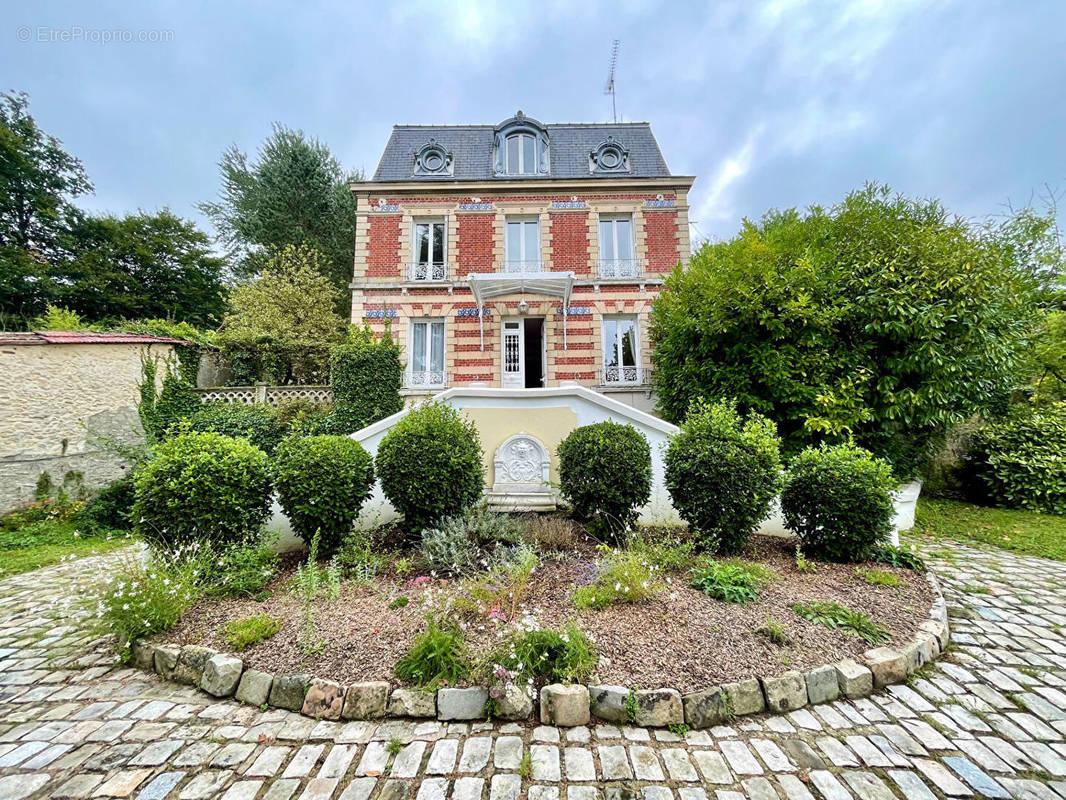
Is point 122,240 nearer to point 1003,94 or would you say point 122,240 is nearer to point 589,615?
point 589,615

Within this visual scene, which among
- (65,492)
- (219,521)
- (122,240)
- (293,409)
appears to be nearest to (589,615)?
(219,521)

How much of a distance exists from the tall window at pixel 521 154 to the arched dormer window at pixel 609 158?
1868 mm

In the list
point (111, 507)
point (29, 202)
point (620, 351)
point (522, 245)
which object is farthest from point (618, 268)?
point (29, 202)

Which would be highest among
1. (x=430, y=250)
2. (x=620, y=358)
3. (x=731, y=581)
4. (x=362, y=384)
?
(x=430, y=250)

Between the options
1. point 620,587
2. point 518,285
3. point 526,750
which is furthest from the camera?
point 518,285

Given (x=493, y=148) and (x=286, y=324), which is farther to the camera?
(x=493, y=148)

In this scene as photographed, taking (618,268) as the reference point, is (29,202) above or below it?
above

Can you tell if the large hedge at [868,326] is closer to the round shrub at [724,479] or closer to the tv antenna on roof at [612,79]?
the round shrub at [724,479]

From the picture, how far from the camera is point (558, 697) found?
6.97 ft

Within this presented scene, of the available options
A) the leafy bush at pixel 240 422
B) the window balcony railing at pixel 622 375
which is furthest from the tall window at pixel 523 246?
the leafy bush at pixel 240 422

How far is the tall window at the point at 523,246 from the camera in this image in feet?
38.4

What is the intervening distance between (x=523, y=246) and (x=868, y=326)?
8.85 m

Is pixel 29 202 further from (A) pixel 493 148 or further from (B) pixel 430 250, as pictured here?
(A) pixel 493 148

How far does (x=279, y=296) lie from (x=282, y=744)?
1346 cm
